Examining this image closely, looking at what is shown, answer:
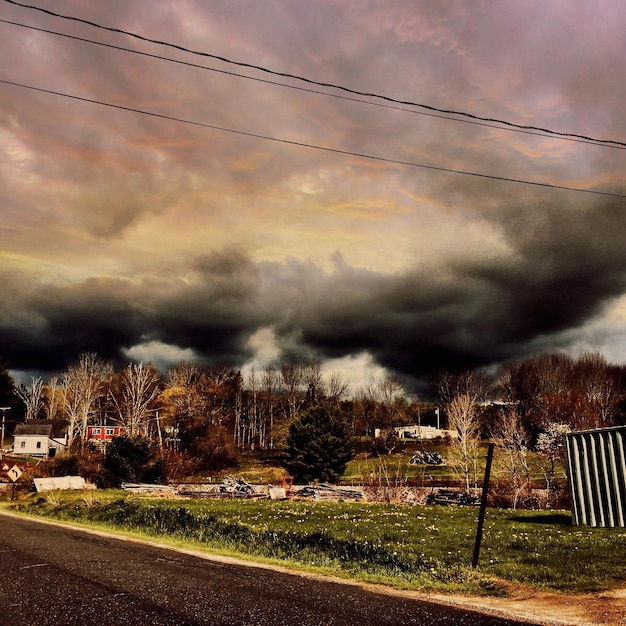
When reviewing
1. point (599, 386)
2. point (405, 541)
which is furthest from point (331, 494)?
point (599, 386)

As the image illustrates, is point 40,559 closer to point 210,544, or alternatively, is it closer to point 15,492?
point 210,544

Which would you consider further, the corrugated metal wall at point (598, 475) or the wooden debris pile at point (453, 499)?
the wooden debris pile at point (453, 499)

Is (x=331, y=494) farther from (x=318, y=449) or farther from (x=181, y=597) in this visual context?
(x=181, y=597)

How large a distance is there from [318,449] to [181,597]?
42804 mm

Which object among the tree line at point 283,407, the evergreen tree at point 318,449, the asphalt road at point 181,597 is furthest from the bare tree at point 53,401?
the asphalt road at point 181,597

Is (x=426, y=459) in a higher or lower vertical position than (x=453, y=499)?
lower

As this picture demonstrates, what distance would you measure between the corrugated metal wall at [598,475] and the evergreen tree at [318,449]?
1478 inches

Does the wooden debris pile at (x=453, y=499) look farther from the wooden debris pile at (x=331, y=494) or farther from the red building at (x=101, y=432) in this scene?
the red building at (x=101, y=432)

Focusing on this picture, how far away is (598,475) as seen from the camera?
1527 cm

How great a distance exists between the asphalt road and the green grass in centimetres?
169

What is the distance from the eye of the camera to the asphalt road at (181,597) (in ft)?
29.1

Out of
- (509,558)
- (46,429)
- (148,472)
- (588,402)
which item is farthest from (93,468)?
(588,402)

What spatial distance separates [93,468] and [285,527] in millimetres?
34449

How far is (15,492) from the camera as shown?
43.1 m
